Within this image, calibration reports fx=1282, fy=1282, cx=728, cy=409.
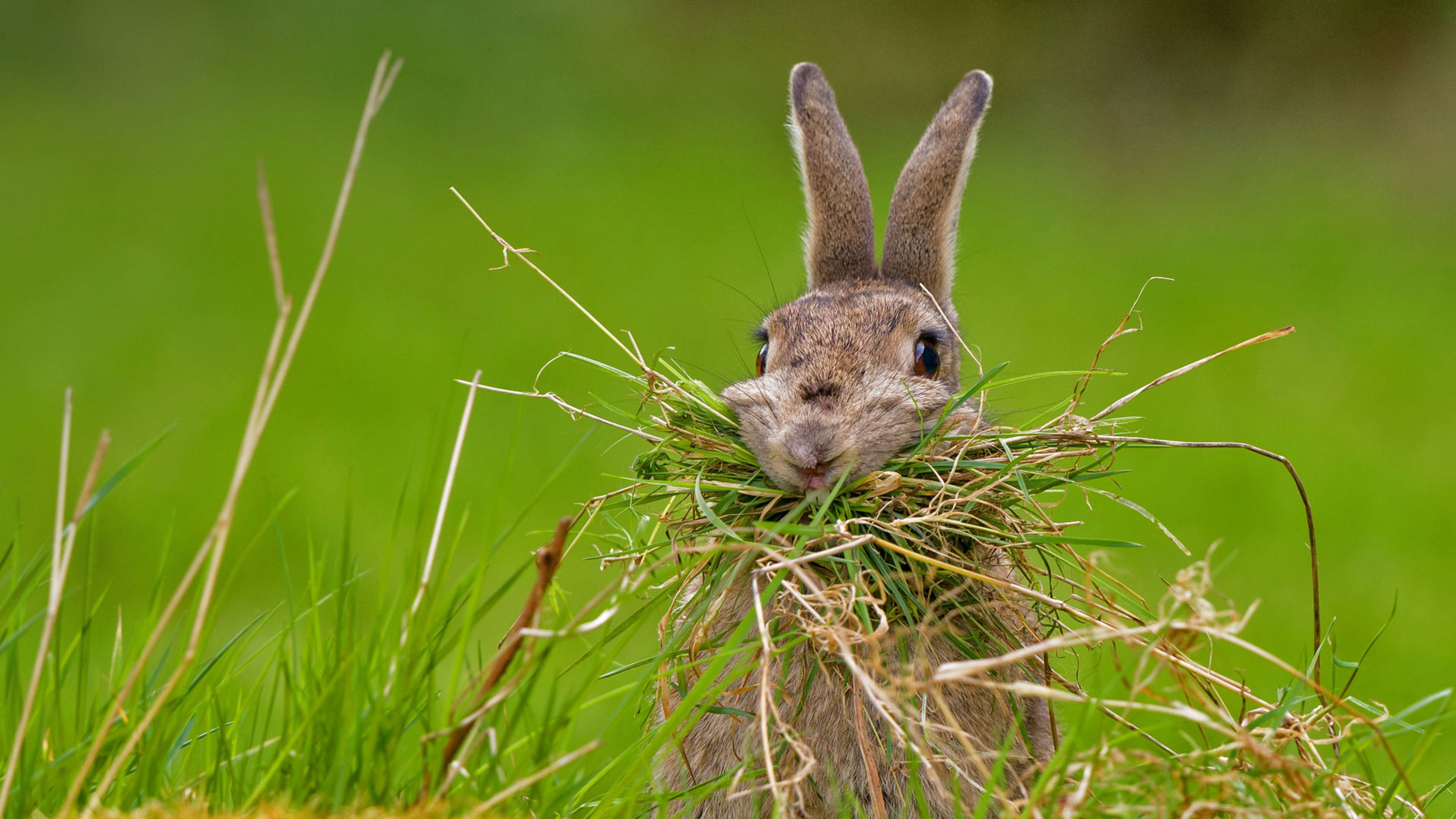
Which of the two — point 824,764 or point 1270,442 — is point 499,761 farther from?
point 1270,442

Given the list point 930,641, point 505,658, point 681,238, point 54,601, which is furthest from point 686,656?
point 681,238

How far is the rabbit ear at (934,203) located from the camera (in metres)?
3.38

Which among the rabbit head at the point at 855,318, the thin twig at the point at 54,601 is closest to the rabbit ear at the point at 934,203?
the rabbit head at the point at 855,318

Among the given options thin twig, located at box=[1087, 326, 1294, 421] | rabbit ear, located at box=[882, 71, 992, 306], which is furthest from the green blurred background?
thin twig, located at box=[1087, 326, 1294, 421]

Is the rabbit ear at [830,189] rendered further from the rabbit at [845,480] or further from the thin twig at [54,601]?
the thin twig at [54,601]

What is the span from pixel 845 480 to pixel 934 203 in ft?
4.60

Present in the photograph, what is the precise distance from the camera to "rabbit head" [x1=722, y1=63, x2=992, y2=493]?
7.59ft

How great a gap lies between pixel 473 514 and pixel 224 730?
4055 mm

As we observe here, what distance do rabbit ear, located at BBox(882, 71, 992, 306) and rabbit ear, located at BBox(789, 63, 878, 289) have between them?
8cm

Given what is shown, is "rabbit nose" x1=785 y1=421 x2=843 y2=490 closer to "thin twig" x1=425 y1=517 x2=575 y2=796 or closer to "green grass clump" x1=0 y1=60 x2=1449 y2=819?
"green grass clump" x1=0 y1=60 x2=1449 y2=819

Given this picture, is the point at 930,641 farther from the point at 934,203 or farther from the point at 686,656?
the point at 934,203

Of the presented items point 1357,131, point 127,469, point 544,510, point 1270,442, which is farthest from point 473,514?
point 1357,131

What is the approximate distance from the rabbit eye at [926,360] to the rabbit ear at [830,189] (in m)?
0.45

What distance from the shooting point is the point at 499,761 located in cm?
182
